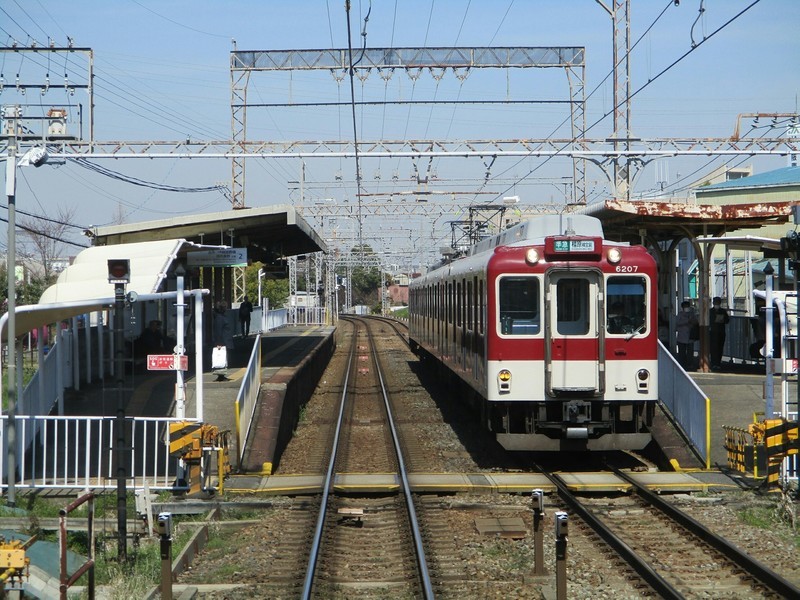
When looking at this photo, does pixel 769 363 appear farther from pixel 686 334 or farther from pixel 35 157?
pixel 35 157

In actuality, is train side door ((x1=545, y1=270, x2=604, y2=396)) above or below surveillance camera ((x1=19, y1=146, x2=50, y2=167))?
below

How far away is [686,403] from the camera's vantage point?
12289mm

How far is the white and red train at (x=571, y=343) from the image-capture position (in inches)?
449

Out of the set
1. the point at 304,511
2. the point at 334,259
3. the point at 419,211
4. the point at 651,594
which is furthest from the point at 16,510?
the point at 334,259

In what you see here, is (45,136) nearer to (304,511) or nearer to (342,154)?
(342,154)

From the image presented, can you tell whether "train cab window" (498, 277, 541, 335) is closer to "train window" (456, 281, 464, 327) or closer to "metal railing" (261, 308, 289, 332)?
"train window" (456, 281, 464, 327)

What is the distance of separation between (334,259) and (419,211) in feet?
45.7

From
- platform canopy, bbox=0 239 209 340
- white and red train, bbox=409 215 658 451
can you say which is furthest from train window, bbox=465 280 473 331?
platform canopy, bbox=0 239 209 340

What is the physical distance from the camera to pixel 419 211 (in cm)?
4306

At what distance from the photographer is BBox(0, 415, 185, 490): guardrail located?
405 inches

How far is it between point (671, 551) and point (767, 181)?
100.0 feet

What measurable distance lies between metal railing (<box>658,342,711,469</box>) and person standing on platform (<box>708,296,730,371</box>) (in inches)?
163

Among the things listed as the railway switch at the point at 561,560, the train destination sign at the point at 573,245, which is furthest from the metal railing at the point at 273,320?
the railway switch at the point at 561,560

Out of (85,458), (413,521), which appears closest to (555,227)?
(413,521)
